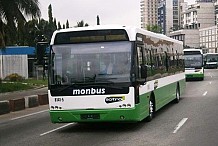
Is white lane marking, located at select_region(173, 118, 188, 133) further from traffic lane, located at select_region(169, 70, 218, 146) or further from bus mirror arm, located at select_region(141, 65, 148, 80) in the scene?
bus mirror arm, located at select_region(141, 65, 148, 80)

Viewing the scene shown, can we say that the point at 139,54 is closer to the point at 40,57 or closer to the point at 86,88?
the point at 86,88

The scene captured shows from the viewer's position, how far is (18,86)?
38.7 metres

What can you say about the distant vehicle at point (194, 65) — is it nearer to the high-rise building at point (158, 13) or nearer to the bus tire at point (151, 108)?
the bus tire at point (151, 108)

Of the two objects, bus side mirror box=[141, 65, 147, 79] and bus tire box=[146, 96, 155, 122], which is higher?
bus side mirror box=[141, 65, 147, 79]

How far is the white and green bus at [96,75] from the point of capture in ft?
40.2

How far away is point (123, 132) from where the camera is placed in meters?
12.5

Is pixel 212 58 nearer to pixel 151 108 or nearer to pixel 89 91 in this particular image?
pixel 151 108

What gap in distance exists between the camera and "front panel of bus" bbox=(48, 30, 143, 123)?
12.2m

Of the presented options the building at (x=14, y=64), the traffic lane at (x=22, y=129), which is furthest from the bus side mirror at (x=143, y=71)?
the building at (x=14, y=64)

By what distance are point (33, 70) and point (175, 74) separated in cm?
4200

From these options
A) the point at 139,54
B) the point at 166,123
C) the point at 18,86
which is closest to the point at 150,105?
the point at 166,123

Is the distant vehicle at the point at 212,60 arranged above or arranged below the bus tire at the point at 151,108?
above

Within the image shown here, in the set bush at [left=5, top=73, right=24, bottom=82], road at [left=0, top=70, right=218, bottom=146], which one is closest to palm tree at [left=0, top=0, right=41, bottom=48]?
road at [left=0, top=70, right=218, bottom=146]

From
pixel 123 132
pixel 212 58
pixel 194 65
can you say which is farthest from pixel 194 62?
pixel 212 58
